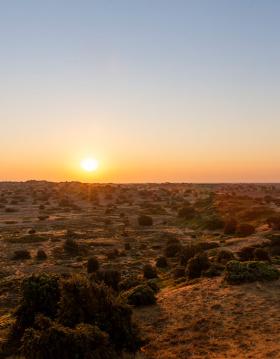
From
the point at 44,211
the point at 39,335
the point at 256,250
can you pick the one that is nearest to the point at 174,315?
the point at 39,335

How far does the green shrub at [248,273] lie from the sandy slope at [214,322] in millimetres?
487

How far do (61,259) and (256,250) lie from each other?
Result: 1591cm

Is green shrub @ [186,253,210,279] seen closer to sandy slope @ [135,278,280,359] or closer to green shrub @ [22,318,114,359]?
sandy slope @ [135,278,280,359]

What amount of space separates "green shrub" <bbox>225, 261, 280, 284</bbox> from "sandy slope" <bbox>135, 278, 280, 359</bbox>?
487mm

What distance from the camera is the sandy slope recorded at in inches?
656

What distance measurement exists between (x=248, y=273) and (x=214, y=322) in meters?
5.32

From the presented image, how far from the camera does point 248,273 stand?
23781mm

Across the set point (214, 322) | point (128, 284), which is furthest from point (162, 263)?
point (214, 322)

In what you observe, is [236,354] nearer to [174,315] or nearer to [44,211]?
[174,315]

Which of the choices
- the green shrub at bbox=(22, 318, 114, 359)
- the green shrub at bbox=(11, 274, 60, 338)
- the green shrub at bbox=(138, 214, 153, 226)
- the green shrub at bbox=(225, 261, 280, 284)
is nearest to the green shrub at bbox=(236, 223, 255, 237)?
the green shrub at bbox=(138, 214, 153, 226)

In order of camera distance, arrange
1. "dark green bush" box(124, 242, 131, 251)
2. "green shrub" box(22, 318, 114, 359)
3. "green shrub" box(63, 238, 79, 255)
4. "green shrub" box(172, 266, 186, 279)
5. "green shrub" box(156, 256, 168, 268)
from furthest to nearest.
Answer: "dark green bush" box(124, 242, 131, 251), "green shrub" box(63, 238, 79, 255), "green shrub" box(156, 256, 168, 268), "green shrub" box(172, 266, 186, 279), "green shrub" box(22, 318, 114, 359)

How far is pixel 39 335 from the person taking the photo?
15734mm

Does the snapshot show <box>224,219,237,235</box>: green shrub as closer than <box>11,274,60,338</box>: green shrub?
No

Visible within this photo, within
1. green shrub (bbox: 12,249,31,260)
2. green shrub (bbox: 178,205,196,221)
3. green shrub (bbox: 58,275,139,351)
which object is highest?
green shrub (bbox: 178,205,196,221)
